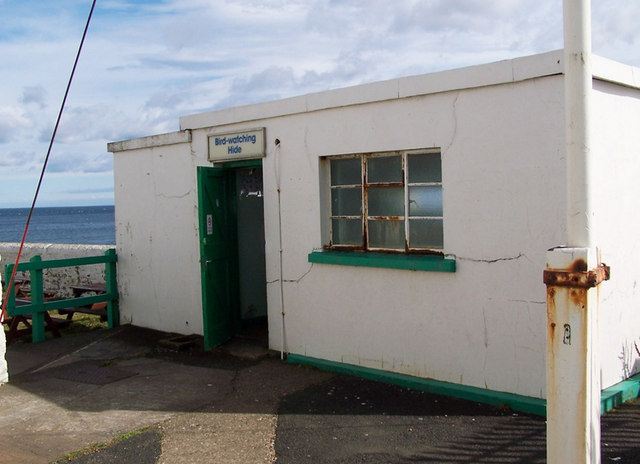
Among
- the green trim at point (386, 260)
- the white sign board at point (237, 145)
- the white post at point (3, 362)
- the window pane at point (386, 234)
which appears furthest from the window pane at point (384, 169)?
the white post at point (3, 362)

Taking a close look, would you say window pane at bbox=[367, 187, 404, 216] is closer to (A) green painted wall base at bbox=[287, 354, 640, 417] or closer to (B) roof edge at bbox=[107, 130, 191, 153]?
(A) green painted wall base at bbox=[287, 354, 640, 417]

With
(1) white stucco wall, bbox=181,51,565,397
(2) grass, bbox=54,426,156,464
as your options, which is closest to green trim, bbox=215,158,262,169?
(1) white stucco wall, bbox=181,51,565,397

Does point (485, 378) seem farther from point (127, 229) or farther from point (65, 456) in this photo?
point (127, 229)

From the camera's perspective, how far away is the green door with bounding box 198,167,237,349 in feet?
30.2

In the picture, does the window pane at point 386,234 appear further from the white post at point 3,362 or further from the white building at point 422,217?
the white post at point 3,362

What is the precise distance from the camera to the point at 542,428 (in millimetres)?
6059

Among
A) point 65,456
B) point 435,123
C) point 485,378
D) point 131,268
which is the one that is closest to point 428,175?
point 435,123

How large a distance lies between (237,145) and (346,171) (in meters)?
1.79

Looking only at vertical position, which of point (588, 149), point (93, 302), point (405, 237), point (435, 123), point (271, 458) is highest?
point (435, 123)

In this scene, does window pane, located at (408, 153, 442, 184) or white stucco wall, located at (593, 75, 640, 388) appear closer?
white stucco wall, located at (593, 75, 640, 388)

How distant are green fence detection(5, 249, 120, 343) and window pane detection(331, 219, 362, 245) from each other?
179 inches

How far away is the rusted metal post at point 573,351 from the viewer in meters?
3.47

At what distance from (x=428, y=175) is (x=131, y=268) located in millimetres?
5963

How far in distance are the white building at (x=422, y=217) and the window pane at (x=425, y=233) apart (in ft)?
0.06
